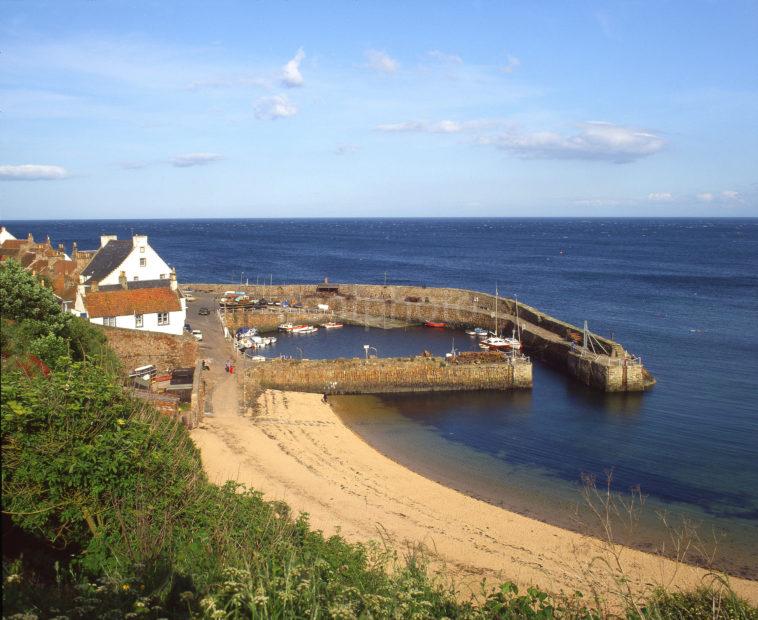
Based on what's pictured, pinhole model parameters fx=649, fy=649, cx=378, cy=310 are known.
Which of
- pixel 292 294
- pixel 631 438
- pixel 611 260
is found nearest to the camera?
pixel 631 438

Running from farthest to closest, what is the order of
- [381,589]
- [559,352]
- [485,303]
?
1. [485,303]
2. [559,352]
3. [381,589]

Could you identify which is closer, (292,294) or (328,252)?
(292,294)

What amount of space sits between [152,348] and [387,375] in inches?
561

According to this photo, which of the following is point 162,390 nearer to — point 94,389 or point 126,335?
point 126,335

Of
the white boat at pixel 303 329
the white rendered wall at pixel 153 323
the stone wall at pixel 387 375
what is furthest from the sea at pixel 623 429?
the white rendered wall at pixel 153 323

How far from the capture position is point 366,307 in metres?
68.2

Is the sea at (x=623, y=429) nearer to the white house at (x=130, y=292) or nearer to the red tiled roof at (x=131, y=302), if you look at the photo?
the white house at (x=130, y=292)

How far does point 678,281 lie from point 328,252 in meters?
87.3

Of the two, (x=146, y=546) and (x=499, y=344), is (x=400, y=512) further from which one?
(x=499, y=344)

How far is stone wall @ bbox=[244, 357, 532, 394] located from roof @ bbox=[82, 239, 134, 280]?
1316cm

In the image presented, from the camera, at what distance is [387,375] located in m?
41.1

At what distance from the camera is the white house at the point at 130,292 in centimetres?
3697

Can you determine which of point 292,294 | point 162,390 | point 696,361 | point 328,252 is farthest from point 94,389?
point 328,252

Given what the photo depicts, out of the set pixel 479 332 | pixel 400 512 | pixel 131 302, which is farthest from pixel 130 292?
pixel 479 332
